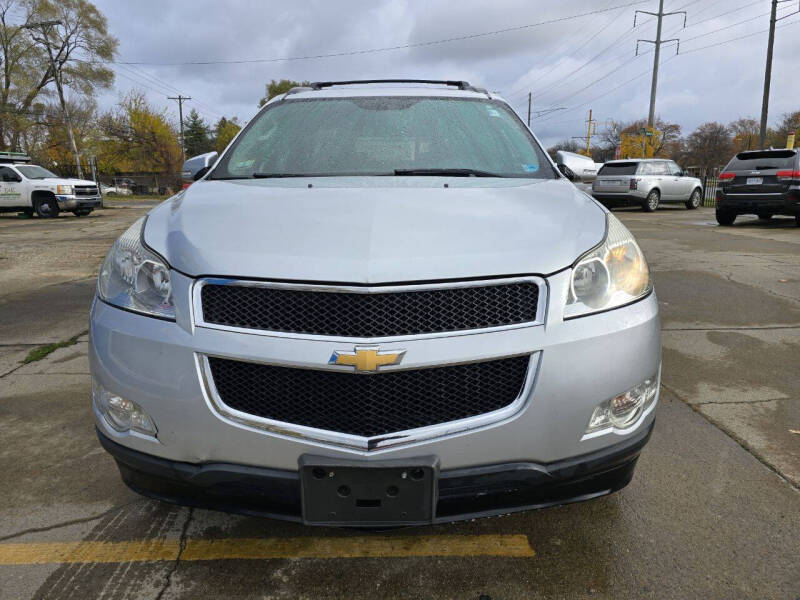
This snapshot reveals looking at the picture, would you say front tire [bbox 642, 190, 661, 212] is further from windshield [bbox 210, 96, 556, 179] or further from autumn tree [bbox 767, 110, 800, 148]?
autumn tree [bbox 767, 110, 800, 148]

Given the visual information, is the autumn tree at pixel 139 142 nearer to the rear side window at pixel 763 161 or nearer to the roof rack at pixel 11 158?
the roof rack at pixel 11 158

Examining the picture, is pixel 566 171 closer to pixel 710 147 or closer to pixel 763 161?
pixel 763 161

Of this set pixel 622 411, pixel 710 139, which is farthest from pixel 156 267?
pixel 710 139

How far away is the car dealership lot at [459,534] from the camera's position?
1860mm

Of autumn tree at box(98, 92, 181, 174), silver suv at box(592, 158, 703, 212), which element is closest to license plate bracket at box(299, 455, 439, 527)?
silver suv at box(592, 158, 703, 212)

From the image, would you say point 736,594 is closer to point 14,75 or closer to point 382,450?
point 382,450

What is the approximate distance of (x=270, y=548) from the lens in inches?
80.9

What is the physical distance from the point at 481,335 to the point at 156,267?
1.04 meters

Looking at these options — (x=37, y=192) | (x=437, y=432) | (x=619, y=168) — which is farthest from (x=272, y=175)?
(x=37, y=192)

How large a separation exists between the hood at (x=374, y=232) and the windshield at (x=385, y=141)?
43 cm

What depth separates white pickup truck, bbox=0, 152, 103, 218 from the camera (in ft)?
58.9

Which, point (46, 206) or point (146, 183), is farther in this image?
point (146, 183)

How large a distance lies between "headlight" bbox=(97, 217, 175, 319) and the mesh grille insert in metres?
0.17

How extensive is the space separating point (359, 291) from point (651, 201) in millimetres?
19260
